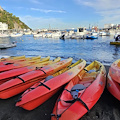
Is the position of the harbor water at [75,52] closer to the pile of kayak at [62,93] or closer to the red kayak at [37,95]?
the pile of kayak at [62,93]

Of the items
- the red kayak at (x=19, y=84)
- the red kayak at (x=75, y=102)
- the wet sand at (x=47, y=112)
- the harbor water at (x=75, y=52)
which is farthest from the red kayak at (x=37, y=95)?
the harbor water at (x=75, y=52)

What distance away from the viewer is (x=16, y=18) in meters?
160

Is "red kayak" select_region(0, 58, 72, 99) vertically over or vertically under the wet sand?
over

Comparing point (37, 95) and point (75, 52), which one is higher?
point (37, 95)

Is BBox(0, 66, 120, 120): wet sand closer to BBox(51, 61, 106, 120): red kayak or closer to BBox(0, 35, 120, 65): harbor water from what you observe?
BBox(51, 61, 106, 120): red kayak

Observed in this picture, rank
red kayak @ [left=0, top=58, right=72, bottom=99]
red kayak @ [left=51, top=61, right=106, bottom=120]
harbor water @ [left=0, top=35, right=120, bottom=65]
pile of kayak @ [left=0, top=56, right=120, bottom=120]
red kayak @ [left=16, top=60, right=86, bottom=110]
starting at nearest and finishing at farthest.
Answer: red kayak @ [left=51, top=61, right=106, bottom=120], pile of kayak @ [left=0, top=56, right=120, bottom=120], red kayak @ [left=16, top=60, right=86, bottom=110], red kayak @ [left=0, top=58, right=72, bottom=99], harbor water @ [left=0, top=35, right=120, bottom=65]

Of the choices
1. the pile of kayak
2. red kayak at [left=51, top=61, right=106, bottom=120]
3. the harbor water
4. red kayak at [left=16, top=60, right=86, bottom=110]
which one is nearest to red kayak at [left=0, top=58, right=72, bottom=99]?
the pile of kayak

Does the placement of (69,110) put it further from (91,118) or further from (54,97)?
(54,97)

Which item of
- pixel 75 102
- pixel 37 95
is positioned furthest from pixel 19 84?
pixel 75 102

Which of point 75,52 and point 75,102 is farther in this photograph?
point 75,52

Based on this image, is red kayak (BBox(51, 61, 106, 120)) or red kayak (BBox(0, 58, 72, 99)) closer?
red kayak (BBox(51, 61, 106, 120))

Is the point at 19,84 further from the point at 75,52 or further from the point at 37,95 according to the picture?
the point at 75,52

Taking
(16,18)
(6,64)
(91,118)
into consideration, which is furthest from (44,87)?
(16,18)

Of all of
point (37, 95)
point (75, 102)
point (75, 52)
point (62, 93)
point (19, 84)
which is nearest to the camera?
point (75, 102)
